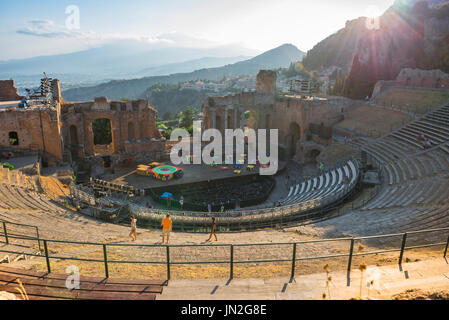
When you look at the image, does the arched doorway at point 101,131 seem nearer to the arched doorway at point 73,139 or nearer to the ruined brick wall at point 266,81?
the arched doorway at point 73,139

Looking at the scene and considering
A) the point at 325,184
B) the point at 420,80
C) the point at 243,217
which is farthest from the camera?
the point at 420,80

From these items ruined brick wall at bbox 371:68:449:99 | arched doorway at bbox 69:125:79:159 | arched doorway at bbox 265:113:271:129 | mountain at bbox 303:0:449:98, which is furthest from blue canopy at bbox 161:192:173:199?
mountain at bbox 303:0:449:98

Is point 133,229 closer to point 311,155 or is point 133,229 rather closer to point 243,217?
point 243,217

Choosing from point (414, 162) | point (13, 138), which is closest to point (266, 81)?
point (414, 162)

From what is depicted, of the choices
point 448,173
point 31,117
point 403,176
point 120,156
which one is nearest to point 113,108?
point 120,156

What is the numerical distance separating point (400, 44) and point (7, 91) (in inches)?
2778

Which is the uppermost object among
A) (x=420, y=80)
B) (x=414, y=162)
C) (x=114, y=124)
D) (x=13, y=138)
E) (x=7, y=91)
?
(x=420, y=80)

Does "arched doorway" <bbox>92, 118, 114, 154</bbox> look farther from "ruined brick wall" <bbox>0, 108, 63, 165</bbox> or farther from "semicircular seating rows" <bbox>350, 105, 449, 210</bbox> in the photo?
"semicircular seating rows" <bbox>350, 105, 449, 210</bbox>

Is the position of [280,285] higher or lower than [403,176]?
higher

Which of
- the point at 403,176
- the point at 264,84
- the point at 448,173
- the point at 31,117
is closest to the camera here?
the point at 448,173

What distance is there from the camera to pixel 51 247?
11.5 metres

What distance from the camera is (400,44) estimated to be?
6675 cm

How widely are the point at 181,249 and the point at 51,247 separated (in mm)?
4714
